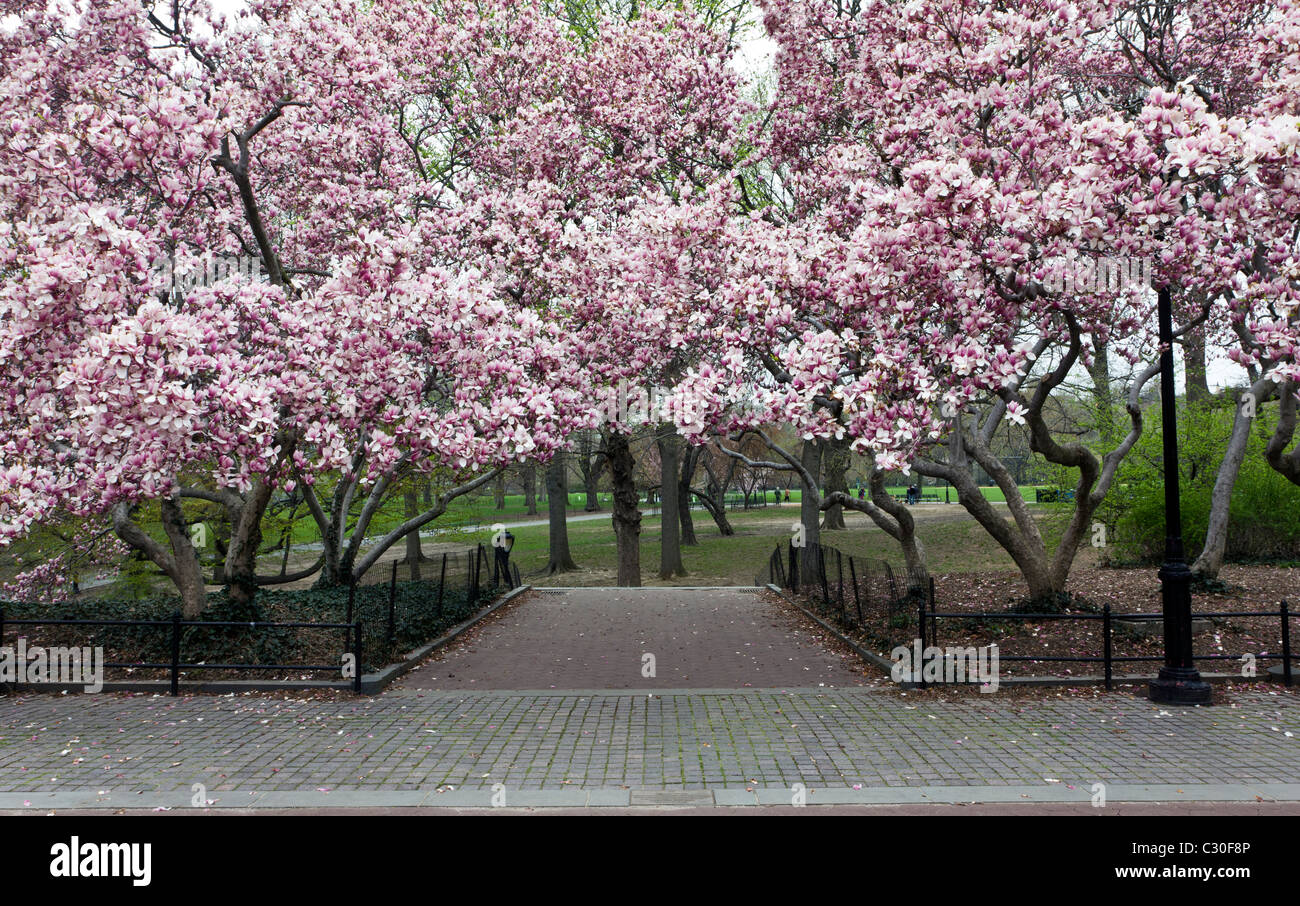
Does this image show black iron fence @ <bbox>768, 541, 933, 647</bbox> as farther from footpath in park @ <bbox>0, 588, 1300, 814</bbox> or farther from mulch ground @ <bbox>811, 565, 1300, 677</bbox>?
footpath in park @ <bbox>0, 588, 1300, 814</bbox>

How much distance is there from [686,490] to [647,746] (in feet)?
79.1

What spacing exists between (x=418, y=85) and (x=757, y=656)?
1219cm

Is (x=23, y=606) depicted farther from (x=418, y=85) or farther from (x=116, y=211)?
(x=418, y=85)

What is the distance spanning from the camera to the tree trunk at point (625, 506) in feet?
60.2

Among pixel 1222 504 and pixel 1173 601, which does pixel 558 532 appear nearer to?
pixel 1222 504

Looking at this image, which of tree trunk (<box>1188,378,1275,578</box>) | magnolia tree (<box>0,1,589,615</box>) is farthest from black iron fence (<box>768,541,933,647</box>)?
magnolia tree (<box>0,1,589,615</box>)

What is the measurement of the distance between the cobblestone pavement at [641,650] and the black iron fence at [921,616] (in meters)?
0.66

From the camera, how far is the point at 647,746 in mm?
7051

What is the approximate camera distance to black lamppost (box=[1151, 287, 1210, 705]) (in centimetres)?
821

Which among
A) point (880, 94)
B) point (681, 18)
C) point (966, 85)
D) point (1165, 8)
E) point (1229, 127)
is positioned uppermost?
point (681, 18)

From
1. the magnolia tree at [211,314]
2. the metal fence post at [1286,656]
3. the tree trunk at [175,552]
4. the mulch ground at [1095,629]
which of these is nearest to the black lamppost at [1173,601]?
the mulch ground at [1095,629]

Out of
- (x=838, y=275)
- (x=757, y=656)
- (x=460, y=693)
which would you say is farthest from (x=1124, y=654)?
(x=460, y=693)

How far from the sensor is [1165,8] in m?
11.6

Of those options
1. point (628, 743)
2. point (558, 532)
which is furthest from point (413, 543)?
point (628, 743)
